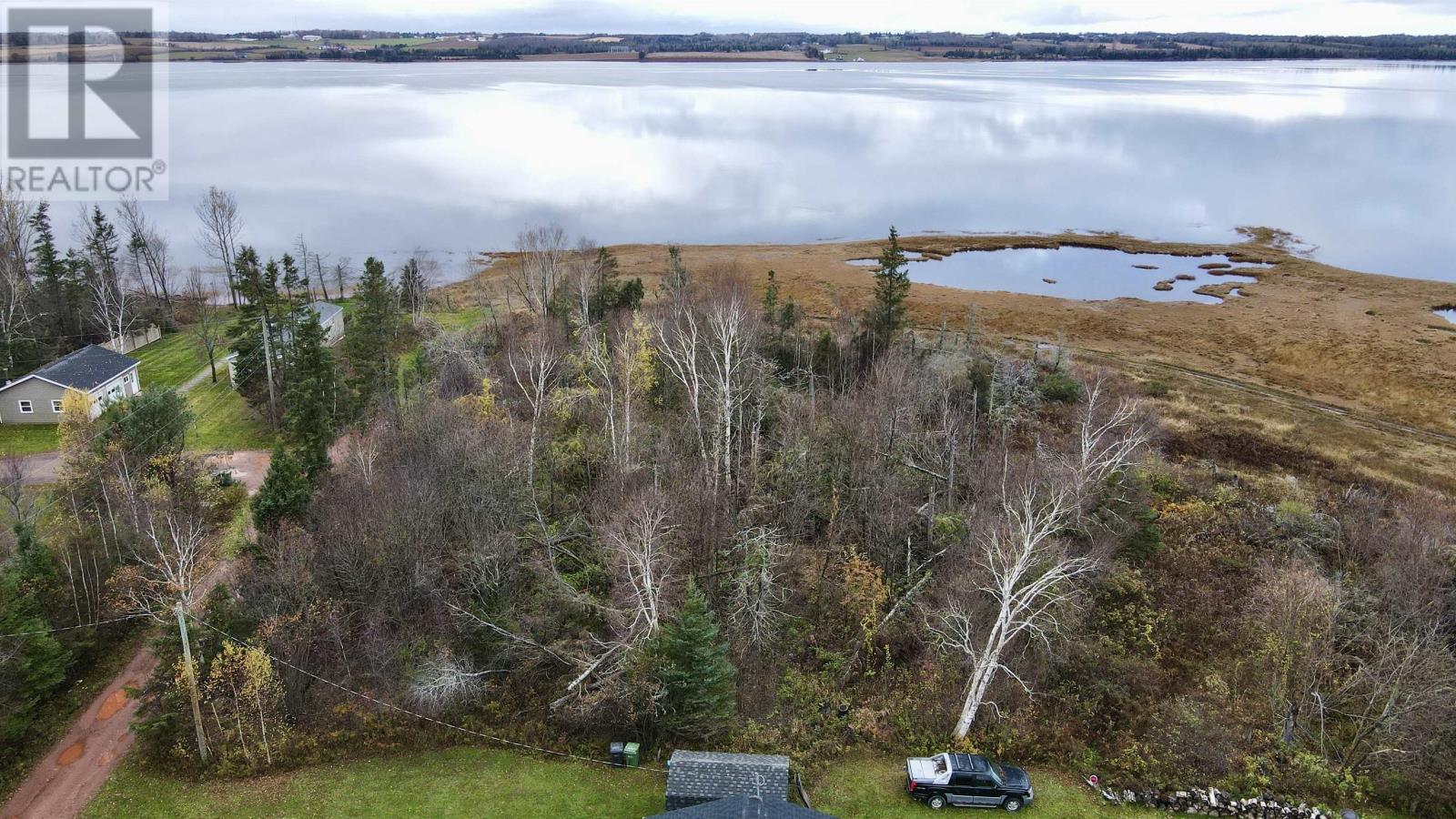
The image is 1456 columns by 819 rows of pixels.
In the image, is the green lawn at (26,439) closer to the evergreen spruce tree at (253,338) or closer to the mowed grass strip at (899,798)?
the evergreen spruce tree at (253,338)

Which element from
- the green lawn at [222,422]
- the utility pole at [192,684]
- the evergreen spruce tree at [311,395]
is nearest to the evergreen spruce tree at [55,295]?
the green lawn at [222,422]

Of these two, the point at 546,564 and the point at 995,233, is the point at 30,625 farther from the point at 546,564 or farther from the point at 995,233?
the point at 995,233

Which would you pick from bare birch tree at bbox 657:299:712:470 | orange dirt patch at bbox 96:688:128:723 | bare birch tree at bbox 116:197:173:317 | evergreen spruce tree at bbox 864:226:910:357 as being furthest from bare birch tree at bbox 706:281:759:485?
bare birch tree at bbox 116:197:173:317

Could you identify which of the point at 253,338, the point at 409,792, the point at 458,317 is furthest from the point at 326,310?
the point at 409,792

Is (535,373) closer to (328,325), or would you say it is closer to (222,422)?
(222,422)

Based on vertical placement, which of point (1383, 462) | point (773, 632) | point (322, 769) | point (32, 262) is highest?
point (32, 262)

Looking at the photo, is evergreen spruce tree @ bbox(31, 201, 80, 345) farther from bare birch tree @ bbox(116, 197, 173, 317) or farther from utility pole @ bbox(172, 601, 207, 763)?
utility pole @ bbox(172, 601, 207, 763)

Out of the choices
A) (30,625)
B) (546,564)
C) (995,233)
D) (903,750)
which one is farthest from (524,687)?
(995,233)
